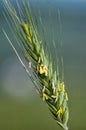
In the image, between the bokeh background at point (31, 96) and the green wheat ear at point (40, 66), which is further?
A: the bokeh background at point (31, 96)

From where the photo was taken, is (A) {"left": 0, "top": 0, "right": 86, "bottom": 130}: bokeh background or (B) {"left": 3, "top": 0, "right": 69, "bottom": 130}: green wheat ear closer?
(B) {"left": 3, "top": 0, "right": 69, "bottom": 130}: green wheat ear

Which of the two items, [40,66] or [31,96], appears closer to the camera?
[40,66]

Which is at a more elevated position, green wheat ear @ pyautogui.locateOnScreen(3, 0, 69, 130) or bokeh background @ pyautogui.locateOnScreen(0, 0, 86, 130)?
green wheat ear @ pyautogui.locateOnScreen(3, 0, 69, 130)

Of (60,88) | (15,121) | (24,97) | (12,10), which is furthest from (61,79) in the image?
(24,97)

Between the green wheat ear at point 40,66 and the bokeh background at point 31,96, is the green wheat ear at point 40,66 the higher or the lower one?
the higher one

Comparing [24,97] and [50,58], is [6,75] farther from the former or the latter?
[50,58]

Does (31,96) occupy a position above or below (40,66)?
below

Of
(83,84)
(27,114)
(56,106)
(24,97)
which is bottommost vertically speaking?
(83,84)

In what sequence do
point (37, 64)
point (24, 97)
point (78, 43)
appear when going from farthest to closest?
1. point (78, 43)
2. point (24, 97)
3. point (37, 64)
